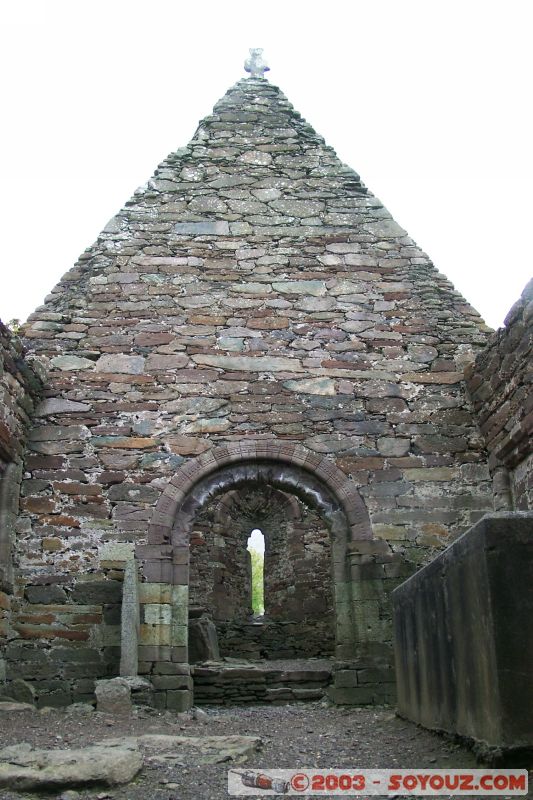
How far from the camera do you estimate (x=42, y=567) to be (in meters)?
7.55

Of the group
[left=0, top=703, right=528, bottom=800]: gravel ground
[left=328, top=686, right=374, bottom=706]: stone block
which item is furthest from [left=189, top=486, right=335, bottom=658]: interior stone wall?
[left=328, top=686, right=374, bottom=706]: stone block

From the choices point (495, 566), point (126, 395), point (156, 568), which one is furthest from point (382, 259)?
point (495, 566)

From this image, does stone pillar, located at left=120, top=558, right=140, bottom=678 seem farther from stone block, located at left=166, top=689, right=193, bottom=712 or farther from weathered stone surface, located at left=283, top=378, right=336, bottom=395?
weathered stone surface, located at left=283, top=378, right=336, bottom=395

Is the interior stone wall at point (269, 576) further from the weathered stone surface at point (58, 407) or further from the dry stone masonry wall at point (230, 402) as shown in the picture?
the weathered stone surface at point (58, 407)

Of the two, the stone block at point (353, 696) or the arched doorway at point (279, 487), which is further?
the arched doorway at point (279, 487)

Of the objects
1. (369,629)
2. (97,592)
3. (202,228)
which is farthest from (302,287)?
(97,592)

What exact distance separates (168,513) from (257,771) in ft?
13.1

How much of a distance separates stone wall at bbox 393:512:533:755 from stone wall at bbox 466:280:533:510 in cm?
331

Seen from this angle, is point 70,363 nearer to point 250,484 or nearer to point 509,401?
point 250,484

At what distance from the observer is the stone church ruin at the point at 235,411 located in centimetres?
736

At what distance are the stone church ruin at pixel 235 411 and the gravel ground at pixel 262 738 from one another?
2.38ft

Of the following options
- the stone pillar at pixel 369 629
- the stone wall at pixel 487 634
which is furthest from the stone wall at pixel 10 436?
the stone wall at pixel 487 634

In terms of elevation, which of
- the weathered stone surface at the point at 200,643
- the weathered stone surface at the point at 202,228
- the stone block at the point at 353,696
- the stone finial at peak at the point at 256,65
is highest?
the stone finial at peak at the point at 256,65

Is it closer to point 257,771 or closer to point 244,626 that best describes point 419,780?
point 257,771
